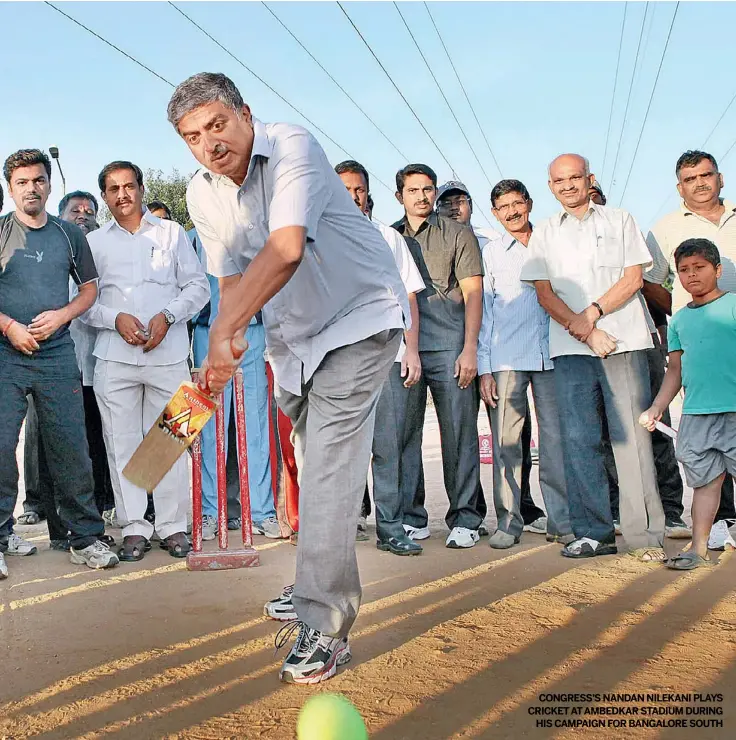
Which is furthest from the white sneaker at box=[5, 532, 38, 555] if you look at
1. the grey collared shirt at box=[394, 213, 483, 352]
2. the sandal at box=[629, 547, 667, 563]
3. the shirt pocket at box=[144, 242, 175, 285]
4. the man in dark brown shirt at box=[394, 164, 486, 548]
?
the sandal at box=[629, 547, 667, 563]

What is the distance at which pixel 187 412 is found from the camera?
3.02 meters

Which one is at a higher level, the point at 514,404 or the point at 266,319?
the point at 266,319

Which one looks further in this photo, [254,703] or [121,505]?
[121,505]

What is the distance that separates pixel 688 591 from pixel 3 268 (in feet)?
13.8

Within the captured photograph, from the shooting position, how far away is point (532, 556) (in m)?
4.93

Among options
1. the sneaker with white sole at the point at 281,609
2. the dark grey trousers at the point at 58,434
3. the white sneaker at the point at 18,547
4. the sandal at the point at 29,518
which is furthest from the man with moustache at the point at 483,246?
the sandal at the point at 29,518

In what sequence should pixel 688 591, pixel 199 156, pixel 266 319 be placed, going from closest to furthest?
pixel 199 156, pixel 266 319, pixel 688 591

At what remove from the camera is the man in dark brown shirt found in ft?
17.8

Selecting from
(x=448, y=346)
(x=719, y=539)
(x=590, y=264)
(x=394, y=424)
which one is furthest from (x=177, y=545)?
(x=719, y=539)

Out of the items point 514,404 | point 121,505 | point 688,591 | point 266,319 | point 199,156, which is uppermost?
point 199,156

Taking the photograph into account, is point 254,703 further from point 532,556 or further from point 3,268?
point 3,268

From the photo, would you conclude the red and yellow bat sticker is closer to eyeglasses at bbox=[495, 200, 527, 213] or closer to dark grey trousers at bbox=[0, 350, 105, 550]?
dark grey trousers at bbox=[0, 350, 105, 550]

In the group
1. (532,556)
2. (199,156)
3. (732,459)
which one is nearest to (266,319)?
(199,156)

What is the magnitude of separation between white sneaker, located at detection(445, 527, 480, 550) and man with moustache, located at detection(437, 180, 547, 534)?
33 centimetres
